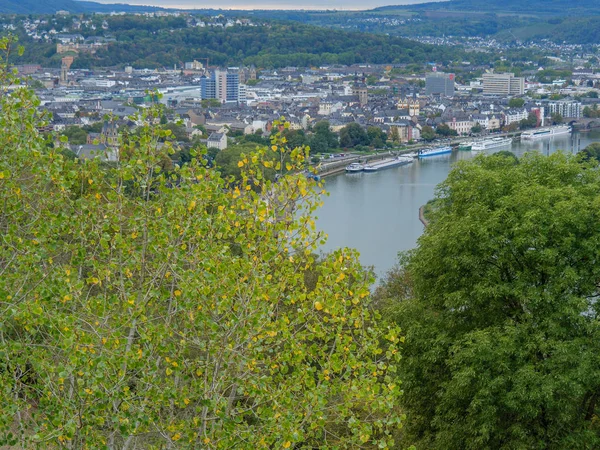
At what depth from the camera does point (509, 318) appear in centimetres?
306

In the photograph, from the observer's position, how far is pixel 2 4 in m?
63.7

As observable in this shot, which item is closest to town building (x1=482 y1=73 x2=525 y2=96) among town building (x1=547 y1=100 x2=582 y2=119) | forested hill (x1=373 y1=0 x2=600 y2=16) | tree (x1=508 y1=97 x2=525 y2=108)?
tree (x1=508 y1=97 x2=525 y2=108)

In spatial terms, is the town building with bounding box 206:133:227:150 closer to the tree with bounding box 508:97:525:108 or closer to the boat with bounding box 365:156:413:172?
the boat with bounding box 365:156:413:172

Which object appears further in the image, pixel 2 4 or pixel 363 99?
pixel 2 4

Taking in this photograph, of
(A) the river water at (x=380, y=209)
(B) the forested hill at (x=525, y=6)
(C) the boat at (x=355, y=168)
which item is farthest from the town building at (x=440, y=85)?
(B) the forested hill at (x=525, y=6)

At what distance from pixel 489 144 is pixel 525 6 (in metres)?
58.5

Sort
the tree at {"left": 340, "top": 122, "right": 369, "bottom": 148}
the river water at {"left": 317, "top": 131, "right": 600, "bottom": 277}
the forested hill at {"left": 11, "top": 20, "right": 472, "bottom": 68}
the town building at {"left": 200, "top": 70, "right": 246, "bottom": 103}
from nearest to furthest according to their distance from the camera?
the river water at {"left": 317, "top": 131, "right": 600, "bottom": 277} < the tree at {"left": 340, "top": 122, "right": 369, "bottom": 148} < the town building at {"left": 200, "top": 70, "right": 246, "bottom": 103} < the forested hill at {"left": 11, "top": 20, "right": 472, "bottom": 68}

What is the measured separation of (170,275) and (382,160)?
16275 millimetres

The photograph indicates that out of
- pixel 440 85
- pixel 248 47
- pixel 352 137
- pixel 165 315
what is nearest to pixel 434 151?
pixel 352 137

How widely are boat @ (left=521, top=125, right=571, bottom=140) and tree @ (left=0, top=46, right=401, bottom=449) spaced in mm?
20947

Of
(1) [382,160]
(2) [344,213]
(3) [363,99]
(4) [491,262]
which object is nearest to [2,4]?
(3) [363,99]

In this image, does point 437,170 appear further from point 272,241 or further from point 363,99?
point 272,241

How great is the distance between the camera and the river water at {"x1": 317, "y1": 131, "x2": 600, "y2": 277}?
9.59m

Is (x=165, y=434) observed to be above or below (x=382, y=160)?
above
